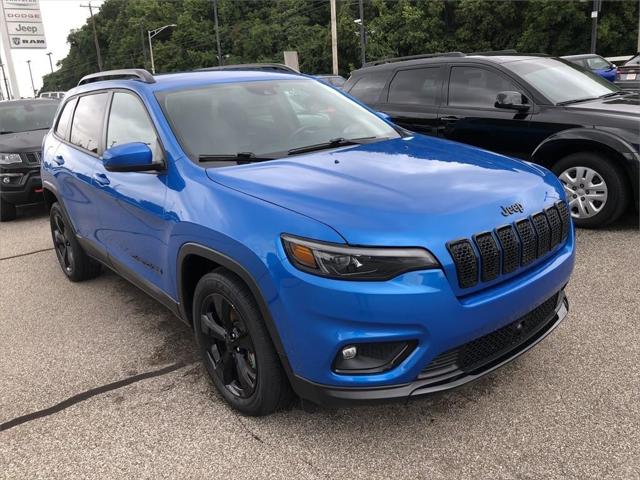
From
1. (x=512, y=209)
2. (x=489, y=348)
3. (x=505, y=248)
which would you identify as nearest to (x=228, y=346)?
(x=489, y=348)

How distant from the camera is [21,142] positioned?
8.30 meters

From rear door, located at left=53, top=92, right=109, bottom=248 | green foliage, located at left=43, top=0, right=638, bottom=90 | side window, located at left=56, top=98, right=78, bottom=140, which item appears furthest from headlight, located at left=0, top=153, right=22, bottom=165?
green foliage, located at left=43, top=0, right=638, bottom=90

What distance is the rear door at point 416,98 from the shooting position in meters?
6.52

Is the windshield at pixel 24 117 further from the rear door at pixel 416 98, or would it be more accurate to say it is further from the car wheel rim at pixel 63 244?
the rear door at pixel 416 98

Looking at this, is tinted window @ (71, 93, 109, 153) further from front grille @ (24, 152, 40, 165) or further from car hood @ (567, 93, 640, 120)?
car hood @ (567, 93, 640, 120)

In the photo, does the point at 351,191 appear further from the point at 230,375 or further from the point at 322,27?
the point at 322,27

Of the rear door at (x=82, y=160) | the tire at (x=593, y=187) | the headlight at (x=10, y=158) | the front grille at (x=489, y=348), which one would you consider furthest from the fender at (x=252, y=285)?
the headlight at (x=10, y=158)

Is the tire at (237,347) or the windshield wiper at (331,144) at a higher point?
the windshield wiper at (331,144)

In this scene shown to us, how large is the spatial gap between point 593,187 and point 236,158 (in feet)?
12.5

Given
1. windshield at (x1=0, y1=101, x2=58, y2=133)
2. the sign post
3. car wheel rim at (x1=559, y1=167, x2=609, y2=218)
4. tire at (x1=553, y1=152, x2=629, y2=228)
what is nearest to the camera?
tire at (x1=553, y1=152, x2=629, y2=228)

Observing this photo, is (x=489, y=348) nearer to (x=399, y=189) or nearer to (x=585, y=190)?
(x=399, y=189)

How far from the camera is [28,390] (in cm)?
328

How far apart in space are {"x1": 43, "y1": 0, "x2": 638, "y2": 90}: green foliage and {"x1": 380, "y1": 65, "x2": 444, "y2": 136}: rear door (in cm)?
3540

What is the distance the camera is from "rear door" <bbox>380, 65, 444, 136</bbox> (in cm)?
652
